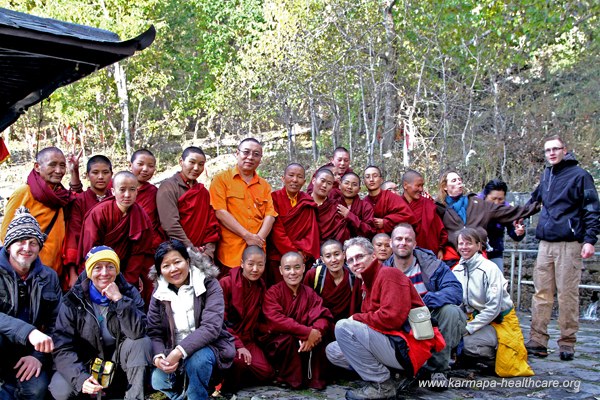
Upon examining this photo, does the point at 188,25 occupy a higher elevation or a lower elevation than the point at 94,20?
higher

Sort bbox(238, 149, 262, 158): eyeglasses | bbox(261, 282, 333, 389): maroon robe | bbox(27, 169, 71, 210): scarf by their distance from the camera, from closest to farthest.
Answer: bbox(261, 282, 333, 389): maroon robe
bbox(27, 169, 71, 210): scarf
bbox(238, 149, 262, 158): eyeglasses

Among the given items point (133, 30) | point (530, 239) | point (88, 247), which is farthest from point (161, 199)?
point (133, 30)

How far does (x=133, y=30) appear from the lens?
46.6 ft

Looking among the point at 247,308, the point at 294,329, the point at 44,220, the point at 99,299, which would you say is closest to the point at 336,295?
the point at 294,329

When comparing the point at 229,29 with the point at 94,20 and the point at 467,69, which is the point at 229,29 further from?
the point at 467,69

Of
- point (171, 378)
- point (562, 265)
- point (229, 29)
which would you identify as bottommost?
point (171, 378)

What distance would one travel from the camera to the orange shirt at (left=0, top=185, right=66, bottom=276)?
4.74 metres

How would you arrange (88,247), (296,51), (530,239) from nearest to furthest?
(88,247) < (530,239) < (296,51)

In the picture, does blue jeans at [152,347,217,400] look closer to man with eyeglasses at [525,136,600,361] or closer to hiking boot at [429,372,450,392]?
hiking boot at [429,372,450,392]

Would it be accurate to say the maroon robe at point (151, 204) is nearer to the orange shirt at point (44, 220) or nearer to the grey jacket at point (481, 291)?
the orange shirt at point (44, 220)

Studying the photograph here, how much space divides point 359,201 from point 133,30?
1035 cm

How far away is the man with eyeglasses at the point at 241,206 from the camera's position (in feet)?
17.6

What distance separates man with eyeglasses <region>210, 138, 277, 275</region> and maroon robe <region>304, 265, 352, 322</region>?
730 mm

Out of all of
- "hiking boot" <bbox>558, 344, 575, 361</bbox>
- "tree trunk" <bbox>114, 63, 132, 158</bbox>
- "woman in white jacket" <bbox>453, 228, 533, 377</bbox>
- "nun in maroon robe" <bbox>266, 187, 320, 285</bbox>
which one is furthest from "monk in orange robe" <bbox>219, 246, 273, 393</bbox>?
"tree trunk" <bbox>114, 63, 132, 158</bbox>
